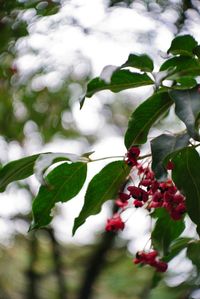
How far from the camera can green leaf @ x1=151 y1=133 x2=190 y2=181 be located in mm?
717

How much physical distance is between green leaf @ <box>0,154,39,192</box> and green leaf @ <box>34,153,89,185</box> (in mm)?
57

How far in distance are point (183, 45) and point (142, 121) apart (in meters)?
0.14

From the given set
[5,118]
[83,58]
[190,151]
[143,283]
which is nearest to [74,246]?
[143,283]

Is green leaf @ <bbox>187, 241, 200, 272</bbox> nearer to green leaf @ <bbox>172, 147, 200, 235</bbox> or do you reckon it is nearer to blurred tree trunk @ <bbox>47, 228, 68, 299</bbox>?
Answer: green leaf @ <bbox>172, 147, 200, 235</bbox>

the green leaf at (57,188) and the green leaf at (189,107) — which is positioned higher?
the green leaf at (189,107)

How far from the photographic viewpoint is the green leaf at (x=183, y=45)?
2.52 ft

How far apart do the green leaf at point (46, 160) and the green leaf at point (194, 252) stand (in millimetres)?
456

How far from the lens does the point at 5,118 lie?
2582 millimetres

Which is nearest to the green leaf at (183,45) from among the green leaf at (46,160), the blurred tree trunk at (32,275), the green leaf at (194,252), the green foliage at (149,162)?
the green foliage at (149,162)

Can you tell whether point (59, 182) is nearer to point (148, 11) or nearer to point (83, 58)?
point (148, 11)

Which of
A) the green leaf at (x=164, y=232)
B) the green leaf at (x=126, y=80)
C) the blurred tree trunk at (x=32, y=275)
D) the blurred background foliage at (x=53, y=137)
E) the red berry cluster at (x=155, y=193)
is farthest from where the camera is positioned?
the blurred tree trunk at (x=32, y=275)

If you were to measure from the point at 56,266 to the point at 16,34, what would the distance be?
200cm

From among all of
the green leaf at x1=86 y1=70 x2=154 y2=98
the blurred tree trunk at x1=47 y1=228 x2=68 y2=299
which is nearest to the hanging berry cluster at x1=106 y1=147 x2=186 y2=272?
the green leaf at x1=86 y1=70 x2=154 y2=98

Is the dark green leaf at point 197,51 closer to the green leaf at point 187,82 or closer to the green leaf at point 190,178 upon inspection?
the green leaf at point 187,82
